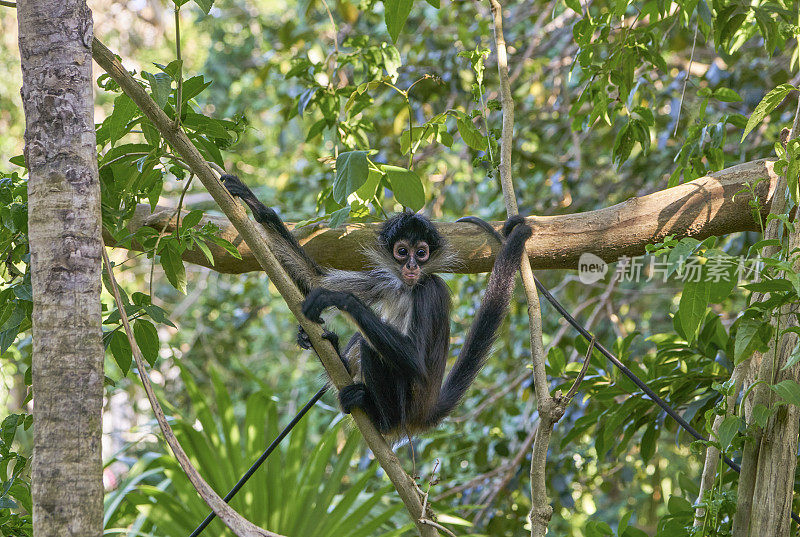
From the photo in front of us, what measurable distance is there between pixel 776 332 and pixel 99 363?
1708 millimetres

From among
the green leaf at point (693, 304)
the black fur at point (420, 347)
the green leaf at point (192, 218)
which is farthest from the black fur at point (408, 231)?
the green leaf at point (693, 304)

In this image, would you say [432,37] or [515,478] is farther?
[432,37]

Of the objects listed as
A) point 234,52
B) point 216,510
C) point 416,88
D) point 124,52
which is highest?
point 124,52

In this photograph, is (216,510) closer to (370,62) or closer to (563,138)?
(370,62)

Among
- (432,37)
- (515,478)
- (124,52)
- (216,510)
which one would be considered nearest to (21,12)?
(216,510)

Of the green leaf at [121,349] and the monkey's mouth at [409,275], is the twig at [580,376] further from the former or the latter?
the monkey's mouth at [409,275]

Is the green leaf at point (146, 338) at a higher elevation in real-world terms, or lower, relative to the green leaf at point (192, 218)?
lower

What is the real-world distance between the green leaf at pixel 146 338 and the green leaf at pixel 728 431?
5.25ft

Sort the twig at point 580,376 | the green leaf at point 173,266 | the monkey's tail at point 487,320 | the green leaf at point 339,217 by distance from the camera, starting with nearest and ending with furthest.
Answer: the twig at point 580,376
the green leaf at point 173,266
the green leaf at point 339,217
the monkey's tail at point 487,320

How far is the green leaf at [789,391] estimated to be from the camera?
74.2 inches

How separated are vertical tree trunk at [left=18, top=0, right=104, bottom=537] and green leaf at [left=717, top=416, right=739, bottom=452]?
5.20 feet

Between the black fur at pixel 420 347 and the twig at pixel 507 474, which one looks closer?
the black fur at pixel 420 347

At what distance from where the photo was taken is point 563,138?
Result: 222 inches

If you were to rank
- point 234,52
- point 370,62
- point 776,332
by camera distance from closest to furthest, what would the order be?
1. point 776,332
2. point 370,62
3. point 234,52
